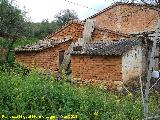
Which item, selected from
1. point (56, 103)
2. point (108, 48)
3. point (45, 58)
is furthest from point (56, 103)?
point (45, 58)

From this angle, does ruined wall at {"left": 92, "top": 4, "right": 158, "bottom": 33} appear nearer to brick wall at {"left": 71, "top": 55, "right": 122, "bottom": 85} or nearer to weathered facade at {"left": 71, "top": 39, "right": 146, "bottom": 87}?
weathered facade at {"left": 71, "top": 39, "right": 146, "bottom": 87}

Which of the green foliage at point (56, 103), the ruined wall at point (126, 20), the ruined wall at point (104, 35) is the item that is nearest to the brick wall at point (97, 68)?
the ruined wall at point (104, 35)

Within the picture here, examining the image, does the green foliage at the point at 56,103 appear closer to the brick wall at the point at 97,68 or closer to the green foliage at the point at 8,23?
the brick wall at the point at 97,68

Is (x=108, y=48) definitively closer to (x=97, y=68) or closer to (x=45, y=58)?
(x=97, y=68)

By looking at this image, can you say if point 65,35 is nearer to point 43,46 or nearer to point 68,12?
point 43,46

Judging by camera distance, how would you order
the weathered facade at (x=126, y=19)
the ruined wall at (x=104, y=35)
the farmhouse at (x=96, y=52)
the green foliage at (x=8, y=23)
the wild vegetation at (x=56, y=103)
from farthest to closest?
the weathered facade at (x=126, y=19), the green foliage at (x=8, y=23), the ruined wall at (x=104, y=35), the farmhouse at (x=96, y=52), the wild vegetation at (x=56, y=103)

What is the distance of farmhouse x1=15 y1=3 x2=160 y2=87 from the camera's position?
67.9ft

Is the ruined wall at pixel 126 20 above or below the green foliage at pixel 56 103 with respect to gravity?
above

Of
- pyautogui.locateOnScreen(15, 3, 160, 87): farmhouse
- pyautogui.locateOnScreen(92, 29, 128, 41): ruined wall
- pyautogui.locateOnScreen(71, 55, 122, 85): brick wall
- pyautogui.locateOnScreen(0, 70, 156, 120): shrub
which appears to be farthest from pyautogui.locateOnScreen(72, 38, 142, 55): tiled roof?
pyautogui.locateOnScreen(0, 70, 156, 120): shrub

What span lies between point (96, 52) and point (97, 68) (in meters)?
1.06

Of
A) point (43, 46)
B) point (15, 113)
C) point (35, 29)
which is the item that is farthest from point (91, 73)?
point (35, 29)

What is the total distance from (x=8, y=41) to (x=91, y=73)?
9.58 m

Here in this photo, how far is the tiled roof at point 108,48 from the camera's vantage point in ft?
67.4

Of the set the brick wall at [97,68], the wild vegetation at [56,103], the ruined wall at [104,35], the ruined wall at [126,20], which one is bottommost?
the wild vegetation at [56,103]
